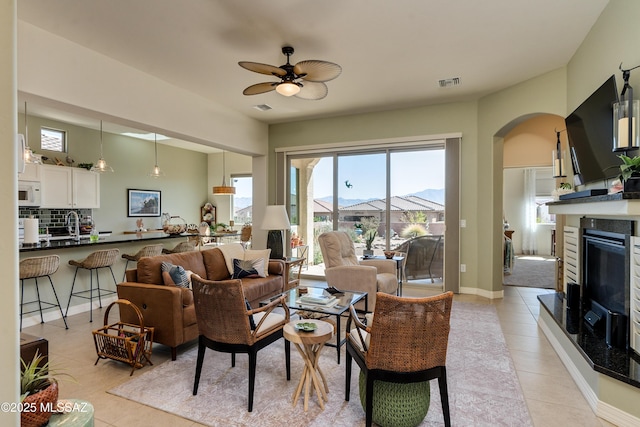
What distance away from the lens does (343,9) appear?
2.87m

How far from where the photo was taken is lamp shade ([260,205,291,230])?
506 cm

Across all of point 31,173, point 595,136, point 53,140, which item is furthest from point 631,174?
point 53,140

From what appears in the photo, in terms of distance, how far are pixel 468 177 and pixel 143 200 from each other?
684 cm

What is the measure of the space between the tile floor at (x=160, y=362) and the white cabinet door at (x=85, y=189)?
9.62 feet

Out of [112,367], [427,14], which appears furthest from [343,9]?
[112,367]

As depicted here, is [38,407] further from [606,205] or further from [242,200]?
[242,200]

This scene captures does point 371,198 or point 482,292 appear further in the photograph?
point 371,198

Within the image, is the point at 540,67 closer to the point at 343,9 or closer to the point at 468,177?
the point at 468,177

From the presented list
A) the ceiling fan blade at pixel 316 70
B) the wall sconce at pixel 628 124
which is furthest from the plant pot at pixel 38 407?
the wall sconce at pixel 628 124

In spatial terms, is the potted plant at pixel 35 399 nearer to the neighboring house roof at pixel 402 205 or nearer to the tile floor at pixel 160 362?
the tile floor at pixel 160 362

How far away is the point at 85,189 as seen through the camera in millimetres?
6555

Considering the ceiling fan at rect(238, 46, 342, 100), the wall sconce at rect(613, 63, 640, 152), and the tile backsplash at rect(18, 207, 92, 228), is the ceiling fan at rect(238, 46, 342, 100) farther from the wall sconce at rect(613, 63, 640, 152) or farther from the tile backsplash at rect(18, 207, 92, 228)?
the tile backsplash at rect(18, 207, 92, 228)

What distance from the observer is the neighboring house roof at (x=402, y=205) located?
5.64 meters

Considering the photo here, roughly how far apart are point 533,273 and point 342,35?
20.5ft
